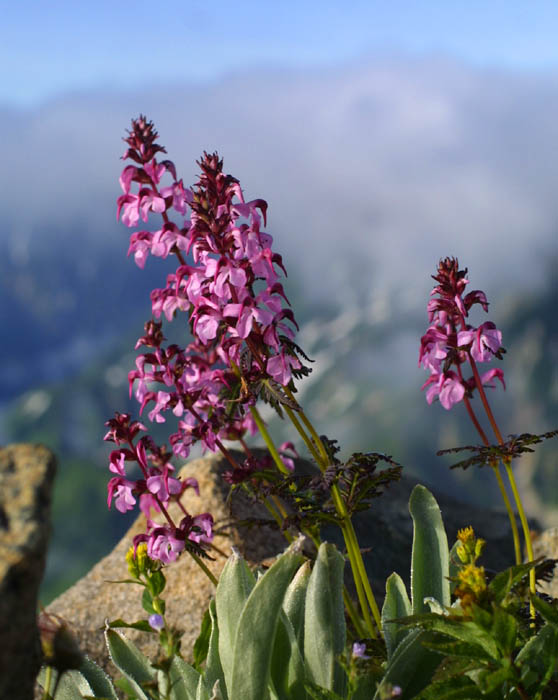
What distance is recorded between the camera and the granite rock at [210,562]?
25.9 ft

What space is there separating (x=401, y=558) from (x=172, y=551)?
5.08m

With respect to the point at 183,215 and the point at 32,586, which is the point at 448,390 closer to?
the point at 183,215

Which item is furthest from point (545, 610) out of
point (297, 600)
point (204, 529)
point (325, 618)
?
point (204, 529)

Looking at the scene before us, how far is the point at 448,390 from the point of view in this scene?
5.31m

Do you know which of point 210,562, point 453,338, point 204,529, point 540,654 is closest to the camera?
point 540,654

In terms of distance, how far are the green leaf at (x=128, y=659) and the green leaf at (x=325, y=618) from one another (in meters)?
1.25

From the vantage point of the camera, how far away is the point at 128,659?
4.90m

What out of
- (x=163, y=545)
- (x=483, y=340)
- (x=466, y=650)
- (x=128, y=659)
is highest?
(x=483, y=340)

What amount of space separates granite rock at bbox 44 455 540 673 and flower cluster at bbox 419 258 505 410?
9.44 ft

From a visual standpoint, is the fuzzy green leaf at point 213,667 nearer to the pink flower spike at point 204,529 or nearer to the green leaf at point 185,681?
the green leaf at point 185,681

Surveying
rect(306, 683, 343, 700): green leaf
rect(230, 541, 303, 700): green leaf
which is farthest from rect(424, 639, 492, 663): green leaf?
rect(230, 541, 303, 700): green leaf

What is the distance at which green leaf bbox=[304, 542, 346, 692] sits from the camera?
13.5ft

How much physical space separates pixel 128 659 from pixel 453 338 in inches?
128

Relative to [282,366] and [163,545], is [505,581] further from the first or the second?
[163,545]
